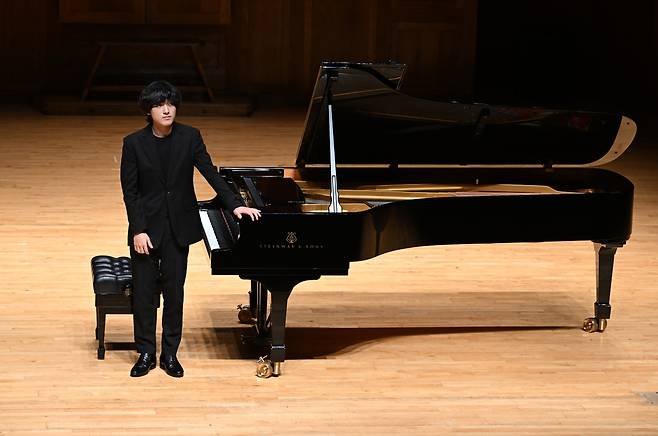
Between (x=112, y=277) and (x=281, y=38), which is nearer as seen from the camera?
(x=112, y=277)

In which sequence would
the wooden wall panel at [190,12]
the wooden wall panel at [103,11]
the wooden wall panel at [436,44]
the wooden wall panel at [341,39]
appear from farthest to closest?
1. the wooden wall panel at [436,44]
2. the wooden wall panel at [341,39]
3. the wooden wall panel at [190,12]
4. the wooden wall panel at [103,11]

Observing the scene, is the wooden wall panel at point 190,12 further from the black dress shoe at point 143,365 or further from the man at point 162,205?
the black dress shoe at point 143,365

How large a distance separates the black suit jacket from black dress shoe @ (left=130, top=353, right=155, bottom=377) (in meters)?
0.48

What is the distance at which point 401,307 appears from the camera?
5852mm

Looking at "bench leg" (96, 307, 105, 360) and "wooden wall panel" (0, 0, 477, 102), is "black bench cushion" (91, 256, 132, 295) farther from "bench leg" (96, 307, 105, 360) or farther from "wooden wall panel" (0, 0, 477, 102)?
"wooden wall panel" (0, 0, 477, 102)

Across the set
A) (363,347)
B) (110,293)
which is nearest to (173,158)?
(110,293)

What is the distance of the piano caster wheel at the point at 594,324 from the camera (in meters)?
5.55

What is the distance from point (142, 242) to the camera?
4.57m

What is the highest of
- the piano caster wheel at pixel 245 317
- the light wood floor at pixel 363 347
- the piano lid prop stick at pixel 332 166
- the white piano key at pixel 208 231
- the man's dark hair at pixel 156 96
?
the man's dark hair at pixel 156 96

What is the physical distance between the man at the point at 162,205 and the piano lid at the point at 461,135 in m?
0.94

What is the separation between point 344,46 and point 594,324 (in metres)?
7.52

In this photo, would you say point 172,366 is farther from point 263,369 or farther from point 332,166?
point 332,166

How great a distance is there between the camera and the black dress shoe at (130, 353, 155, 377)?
476cm

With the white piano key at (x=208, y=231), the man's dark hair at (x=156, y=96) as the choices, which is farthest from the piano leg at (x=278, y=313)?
the man's dark hair at (x=156, y=96)
